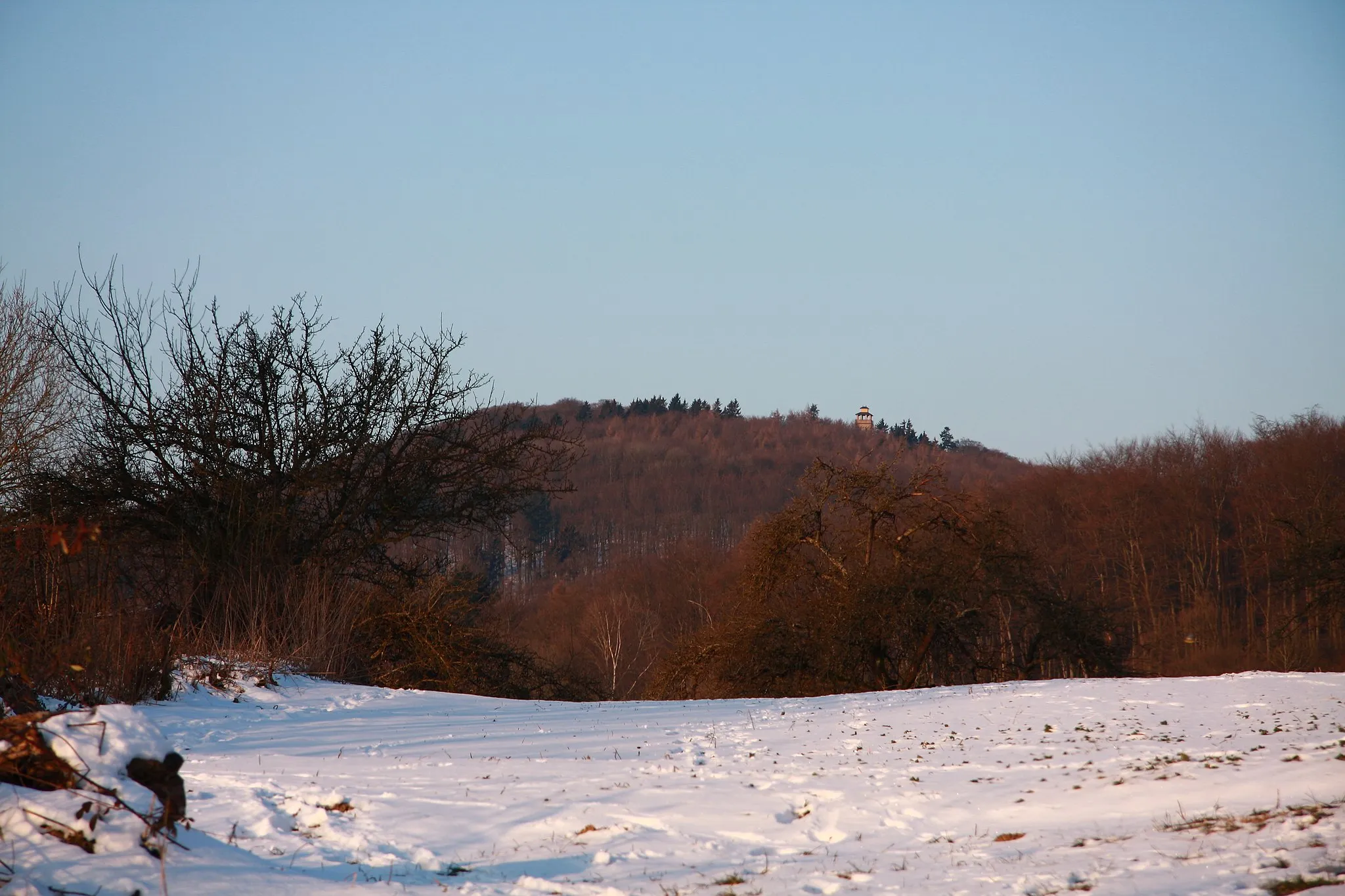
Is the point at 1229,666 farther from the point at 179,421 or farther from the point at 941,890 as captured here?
the point at 941,890

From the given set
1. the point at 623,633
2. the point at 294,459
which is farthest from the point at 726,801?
the point at 623,633

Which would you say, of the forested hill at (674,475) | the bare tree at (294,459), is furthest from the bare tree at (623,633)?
the bare tree at (294,459)

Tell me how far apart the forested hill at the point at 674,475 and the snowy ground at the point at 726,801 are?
62210mm

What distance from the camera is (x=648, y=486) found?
101 meters

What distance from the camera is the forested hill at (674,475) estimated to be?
85.8 meters

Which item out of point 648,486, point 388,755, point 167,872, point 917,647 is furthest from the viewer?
point 648,486

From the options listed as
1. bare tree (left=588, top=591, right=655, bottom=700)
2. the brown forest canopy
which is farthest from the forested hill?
bare tree (left=588, top=591, right=655, bottom=700)

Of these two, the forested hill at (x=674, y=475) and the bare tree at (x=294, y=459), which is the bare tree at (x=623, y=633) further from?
the bare tree at (x=294, y=459)

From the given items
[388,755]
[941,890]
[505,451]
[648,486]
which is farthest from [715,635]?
[648,486]

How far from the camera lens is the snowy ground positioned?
167 inches

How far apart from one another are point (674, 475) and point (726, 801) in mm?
97069

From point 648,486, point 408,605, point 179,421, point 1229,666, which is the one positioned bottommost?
point 1229,666

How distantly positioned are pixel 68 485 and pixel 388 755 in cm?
Result: 1067

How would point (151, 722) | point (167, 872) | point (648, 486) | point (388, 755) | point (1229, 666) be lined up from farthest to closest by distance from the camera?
point (648, 486) → point (1229, 666) → point (388, 755) → point (151, 722) → point (167, 872)
